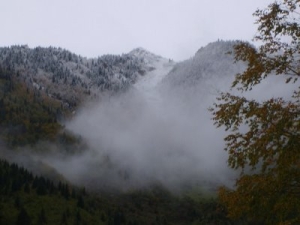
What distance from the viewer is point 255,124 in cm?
1039

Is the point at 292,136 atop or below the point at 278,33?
below

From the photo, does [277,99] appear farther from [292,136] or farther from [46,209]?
[46,209]

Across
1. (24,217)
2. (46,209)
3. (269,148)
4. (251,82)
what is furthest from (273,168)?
(46,209)

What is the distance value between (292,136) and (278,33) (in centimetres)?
318

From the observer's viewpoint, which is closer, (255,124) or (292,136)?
(292,136)

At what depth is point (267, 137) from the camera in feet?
32.3

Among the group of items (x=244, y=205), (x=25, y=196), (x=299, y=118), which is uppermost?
(x=25, y=196)

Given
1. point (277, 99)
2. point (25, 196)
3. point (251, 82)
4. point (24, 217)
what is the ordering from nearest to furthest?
1. point (277, 99)
2. point (251, 82)
3. point (24, 217)
4. point (25, 196)

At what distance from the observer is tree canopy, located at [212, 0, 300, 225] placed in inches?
383

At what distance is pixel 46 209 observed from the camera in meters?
155

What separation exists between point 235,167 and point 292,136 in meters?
1.91

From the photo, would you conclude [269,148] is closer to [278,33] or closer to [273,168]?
[273,168]

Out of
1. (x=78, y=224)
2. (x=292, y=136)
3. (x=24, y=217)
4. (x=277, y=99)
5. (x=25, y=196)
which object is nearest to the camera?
(x=292, y=136)

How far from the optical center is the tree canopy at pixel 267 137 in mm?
9734
